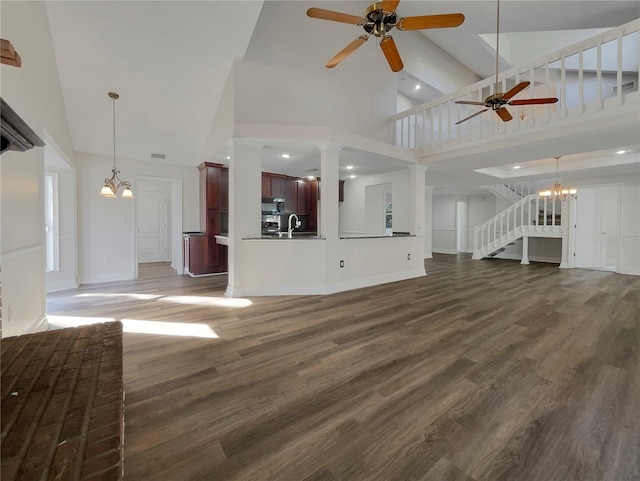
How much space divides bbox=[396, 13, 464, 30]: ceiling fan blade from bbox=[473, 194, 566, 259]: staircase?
7237mm

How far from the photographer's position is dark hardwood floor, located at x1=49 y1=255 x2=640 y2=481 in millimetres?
1279

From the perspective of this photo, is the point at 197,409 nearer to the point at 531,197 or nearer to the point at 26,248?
the point at 26,248

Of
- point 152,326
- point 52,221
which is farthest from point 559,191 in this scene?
point 52,221

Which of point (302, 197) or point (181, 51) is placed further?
point (302, 197)

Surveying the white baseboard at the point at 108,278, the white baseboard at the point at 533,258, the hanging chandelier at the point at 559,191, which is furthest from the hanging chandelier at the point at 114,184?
the white baseboard at the point at 533,258

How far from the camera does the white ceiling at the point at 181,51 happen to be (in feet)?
10.6

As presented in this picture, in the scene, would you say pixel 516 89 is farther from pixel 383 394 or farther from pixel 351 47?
pixel 383 394

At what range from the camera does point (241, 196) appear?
420 cm

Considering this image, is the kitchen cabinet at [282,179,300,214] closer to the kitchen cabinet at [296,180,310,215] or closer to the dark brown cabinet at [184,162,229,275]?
the kitchen cabinet at [296,180,310,215]

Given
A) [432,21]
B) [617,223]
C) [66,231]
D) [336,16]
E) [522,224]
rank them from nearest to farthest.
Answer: [432,21] < [336,16] < [66,231] < [617,223] < [522,224]

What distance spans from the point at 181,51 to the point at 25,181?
246cm

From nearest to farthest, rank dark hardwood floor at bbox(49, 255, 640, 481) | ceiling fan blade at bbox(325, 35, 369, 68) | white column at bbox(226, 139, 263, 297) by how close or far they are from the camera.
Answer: dark hardwood floor at bbox(49, 255, 640, 481), ceiling fan blade at bbox(325, 35, 369, 68), white column at bbox(226, 139, 263, 297)

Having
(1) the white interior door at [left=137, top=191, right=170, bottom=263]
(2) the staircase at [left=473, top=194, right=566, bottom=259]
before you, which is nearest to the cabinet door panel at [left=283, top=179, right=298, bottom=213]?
(1) the white interior door at [left=137, top=191, right=170, bottom=263]

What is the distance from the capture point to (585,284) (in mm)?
5223
